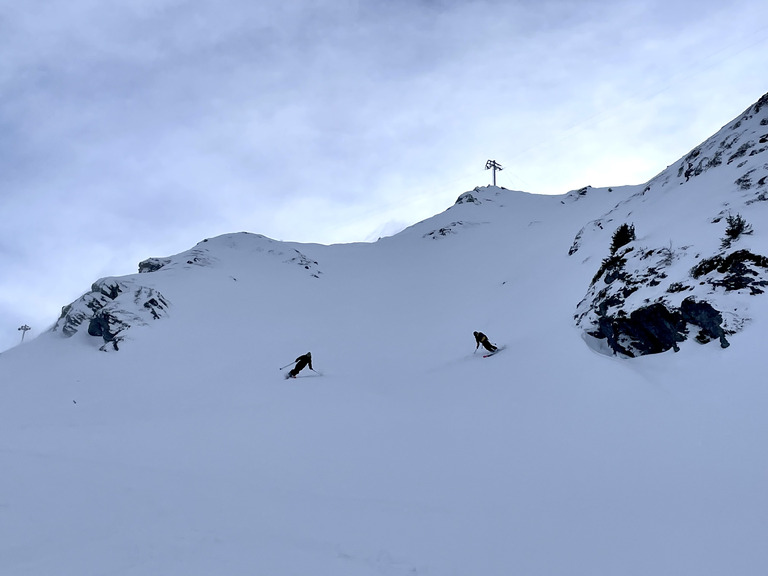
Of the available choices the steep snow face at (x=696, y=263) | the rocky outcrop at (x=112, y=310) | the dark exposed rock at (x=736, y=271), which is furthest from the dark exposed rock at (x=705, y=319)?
the rocky outcrop at (x=112, y=310)

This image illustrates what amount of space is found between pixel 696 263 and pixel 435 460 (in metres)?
8.70

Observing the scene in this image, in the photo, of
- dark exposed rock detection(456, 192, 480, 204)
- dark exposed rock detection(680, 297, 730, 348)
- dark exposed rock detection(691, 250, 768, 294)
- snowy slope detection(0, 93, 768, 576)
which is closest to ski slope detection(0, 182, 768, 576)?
snowy slope detection(0, 93, 768, 576)

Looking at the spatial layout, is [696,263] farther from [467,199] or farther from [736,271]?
[467,199]

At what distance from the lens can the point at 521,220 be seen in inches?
2046

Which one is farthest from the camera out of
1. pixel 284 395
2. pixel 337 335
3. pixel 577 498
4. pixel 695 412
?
pixel 337 335

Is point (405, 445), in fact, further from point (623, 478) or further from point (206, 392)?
point (206, 392)

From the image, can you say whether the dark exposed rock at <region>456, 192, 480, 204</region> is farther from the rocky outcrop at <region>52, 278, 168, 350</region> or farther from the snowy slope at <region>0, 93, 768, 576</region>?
the rocky outcrop at <region>52, 278, 168, 350</region>

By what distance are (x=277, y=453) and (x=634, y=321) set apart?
29.8 ft

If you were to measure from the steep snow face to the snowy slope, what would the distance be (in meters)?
0.16

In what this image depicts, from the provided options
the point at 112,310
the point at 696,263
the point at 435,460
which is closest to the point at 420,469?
the point at 435,460

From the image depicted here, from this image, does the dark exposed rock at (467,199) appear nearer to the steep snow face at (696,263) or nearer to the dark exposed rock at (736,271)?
the steep snow face at (696,263)

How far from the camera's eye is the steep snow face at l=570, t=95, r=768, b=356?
27.5 ft

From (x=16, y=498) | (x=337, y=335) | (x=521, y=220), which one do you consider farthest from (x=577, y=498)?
(x=521, y=220)

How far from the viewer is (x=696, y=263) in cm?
999
